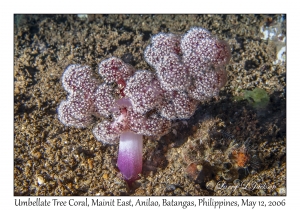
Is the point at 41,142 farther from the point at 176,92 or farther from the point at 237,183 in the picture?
the point at 237,183

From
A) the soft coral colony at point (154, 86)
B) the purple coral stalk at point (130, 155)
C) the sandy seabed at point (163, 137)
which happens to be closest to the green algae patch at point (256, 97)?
the sandy seabed at point (163, 137)

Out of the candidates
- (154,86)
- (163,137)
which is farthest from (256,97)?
(154,86)

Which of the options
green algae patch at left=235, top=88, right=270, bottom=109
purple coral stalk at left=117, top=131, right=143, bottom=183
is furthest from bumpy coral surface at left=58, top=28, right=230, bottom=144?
green algae patch at left=235, top=88, right=270, bottom=109

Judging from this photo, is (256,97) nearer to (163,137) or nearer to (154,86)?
(163,137)

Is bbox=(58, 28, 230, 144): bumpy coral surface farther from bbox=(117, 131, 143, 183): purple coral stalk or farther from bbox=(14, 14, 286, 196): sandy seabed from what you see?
bbox=(14, 14, 286, 196): sandy seabed

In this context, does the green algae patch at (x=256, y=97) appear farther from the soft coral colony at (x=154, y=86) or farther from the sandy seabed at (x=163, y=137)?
the soft coral colony at (x=154, y=86)

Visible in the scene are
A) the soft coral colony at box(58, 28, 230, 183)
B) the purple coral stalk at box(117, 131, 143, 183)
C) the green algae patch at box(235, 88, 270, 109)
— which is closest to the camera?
the soft coral colony at box(58, 28, 230, 183)
